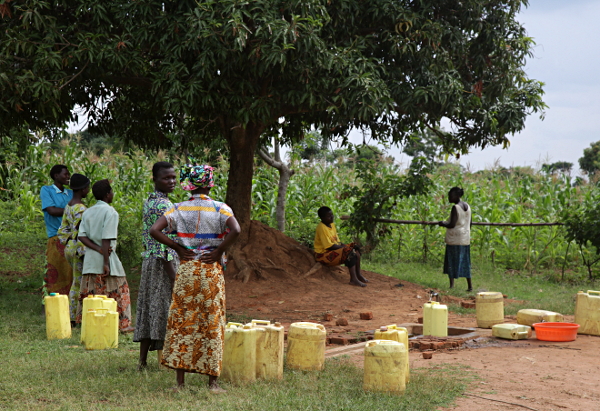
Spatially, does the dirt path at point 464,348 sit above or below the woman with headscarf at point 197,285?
below

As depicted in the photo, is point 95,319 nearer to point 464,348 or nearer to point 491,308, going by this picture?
point 464,348

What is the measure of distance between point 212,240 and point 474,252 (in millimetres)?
10571

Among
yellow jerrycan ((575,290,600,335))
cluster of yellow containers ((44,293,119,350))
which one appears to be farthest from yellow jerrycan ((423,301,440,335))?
cluster of yellow containers ((44,293,119,350))

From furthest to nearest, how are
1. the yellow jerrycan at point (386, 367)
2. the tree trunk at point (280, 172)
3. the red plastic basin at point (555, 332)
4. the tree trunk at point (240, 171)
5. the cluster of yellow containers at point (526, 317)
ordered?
the tree trunk at point (280, 172), the tree trunk at point (240, 171), the cluster of yellow containers at point (526, 317), the red plastic basin at point (555, 332), the yellow jerrycan at point (386, 367)

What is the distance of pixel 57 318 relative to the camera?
6121mm

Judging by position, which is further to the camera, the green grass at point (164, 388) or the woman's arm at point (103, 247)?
the woman's arm at point (103, 247)

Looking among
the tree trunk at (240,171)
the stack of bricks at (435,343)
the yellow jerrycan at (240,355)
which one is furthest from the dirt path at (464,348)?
the yellow jerrycan at (240,355)

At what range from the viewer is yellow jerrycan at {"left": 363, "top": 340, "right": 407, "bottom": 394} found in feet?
13.6

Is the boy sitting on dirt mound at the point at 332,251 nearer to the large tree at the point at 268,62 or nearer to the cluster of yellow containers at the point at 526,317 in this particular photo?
the large tree at the point at 268,62

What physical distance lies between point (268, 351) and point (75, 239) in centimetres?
330

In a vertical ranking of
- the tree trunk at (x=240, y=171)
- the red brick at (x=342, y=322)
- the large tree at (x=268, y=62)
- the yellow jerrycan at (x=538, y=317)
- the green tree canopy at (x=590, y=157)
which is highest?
the green tree canopy at (x=590, y=157)

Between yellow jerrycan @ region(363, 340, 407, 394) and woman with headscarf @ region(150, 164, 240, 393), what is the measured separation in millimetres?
1033

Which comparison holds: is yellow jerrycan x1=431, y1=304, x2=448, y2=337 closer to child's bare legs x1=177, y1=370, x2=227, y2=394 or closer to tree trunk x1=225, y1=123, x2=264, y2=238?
child's bare legs x1=177, y1=370, x2=227, y2=394

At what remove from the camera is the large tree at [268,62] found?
714 centimetres
